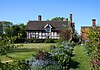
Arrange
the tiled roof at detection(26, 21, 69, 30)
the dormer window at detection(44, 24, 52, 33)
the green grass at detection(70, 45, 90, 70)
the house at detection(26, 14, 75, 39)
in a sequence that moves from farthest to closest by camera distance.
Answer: the tiled roof at detection(26, 21, 69, 30)
the dormer window at detection(44, 24, 52, 33)
the house at detection(26, 14, 75, 39)
the green grass at detection(70, 45, 90, 70)

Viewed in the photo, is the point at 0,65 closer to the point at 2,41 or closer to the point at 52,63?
the point at 2,41

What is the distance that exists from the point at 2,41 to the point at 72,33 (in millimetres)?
46342

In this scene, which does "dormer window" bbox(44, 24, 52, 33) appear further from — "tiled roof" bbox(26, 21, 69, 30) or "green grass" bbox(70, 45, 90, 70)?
"green grass" bbox(70, 45, 90, 70)

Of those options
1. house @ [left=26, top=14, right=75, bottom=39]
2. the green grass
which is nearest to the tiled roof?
house @ [left=26, top=14, right=75, bottom=39]

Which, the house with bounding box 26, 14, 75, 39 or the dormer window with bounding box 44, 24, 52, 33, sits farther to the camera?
the dormer window with bounding box 44, 24, 52, 33

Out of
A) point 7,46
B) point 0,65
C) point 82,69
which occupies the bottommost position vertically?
point 82,69

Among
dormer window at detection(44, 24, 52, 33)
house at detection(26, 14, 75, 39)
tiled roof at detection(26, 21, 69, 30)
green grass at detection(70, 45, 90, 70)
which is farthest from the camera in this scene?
tiled roof at detection(26, 21, 69, 30)

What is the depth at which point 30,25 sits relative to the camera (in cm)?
7894

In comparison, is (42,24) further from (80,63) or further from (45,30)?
(80,63)

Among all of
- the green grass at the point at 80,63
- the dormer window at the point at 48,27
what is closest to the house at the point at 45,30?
the dormer window at the point at 48,27

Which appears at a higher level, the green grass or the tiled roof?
the tiled roof

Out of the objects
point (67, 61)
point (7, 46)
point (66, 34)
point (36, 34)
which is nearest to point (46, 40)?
point (36, 34)

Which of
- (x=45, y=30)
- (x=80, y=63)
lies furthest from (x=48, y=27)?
(x=80, y=63)

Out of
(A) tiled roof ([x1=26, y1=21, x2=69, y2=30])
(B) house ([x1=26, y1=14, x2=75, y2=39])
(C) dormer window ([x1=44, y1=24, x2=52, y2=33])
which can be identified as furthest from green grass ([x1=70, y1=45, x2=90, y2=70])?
(A) tiled roof ([x1=26, y1=21, x2=69, y2=30])
